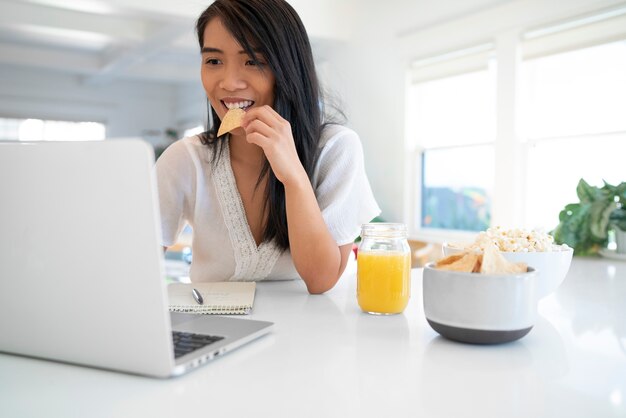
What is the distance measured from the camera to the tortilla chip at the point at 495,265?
0.75 meters

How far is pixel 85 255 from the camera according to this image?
23.9 inches

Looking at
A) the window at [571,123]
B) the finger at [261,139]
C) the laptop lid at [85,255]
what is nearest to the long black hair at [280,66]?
the finger at [261,139]

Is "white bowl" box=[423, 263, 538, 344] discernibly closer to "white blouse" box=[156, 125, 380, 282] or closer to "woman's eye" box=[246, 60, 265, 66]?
"white blouse" box=[156, 125, 380, 282]

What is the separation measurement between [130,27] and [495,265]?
19.8 feet

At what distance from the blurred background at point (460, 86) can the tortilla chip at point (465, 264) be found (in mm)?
2957

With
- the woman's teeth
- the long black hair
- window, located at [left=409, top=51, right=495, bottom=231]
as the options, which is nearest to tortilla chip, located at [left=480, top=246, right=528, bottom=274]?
the long black hair

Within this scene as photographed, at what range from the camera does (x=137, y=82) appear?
31.5 ft

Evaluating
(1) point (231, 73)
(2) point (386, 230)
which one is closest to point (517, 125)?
(1) point (231, 73)

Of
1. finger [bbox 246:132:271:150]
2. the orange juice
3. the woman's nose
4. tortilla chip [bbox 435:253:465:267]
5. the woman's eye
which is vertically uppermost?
the woman's eye

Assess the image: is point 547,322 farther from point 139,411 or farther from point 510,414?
point 139,411

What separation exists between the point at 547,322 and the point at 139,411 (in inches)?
27.2

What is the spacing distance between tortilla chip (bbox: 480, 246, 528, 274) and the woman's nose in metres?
0.79

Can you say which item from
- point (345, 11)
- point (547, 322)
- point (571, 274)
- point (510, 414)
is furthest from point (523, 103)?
point (510, 414)

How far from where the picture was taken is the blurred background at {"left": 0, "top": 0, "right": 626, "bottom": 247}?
359 centimetres
